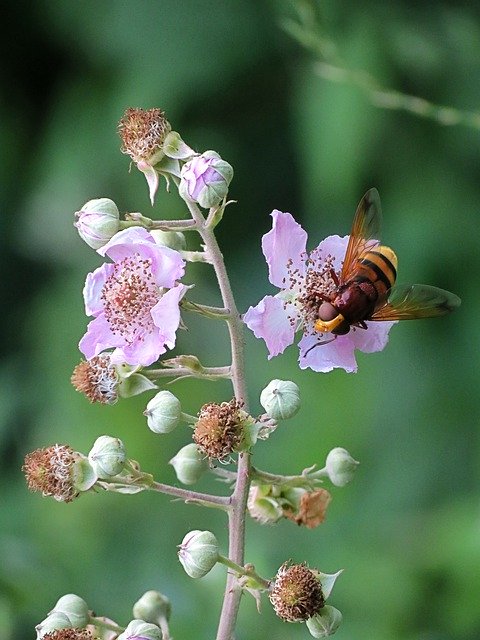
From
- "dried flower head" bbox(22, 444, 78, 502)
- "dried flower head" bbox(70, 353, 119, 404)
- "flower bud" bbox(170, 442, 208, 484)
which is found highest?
"dried flower head" bbox(70, 353, 119, 404)

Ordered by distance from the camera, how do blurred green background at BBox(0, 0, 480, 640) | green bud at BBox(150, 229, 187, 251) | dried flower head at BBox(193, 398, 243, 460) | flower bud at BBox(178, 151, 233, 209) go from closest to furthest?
dried flower head at BBox(193, 398, 243, 460)
flower bud at BBox(178, 151, 233, 209)
green bud at BBox(150, 229, 187, 251)
blurred green background at BBox(0, 0, 480, 640)

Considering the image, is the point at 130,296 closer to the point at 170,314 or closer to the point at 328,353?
the point at 170,314

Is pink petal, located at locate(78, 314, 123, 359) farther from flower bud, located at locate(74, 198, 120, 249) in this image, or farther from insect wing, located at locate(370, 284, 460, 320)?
insect wing, located at locate(370, 284, 460, 320)

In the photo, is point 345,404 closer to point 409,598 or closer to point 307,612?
point 409,598

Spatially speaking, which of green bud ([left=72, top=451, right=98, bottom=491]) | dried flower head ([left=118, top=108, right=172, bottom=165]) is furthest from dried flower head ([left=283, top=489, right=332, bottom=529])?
dried flower head ([left=118, top=108, right=172, bottom=165])

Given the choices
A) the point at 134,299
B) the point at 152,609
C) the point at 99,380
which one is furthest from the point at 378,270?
the point at 152,609
